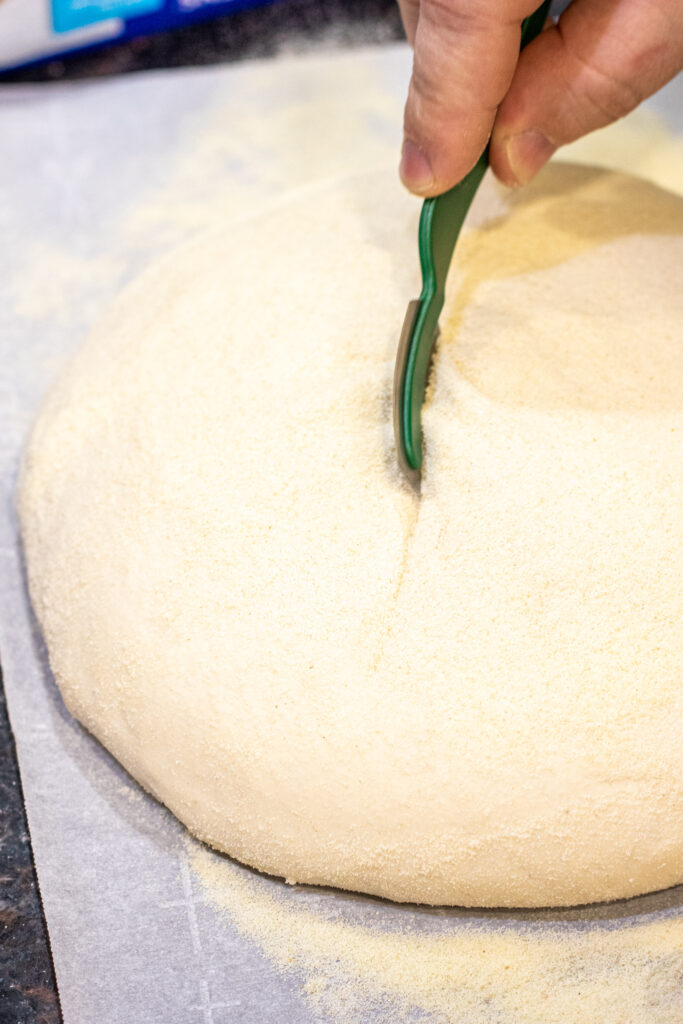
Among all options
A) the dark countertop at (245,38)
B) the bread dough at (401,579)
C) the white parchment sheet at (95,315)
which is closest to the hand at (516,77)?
the bread dough at (401,579)

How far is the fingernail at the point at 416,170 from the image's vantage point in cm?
91

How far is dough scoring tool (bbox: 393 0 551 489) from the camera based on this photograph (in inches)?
34.7

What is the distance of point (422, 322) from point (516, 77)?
33cm

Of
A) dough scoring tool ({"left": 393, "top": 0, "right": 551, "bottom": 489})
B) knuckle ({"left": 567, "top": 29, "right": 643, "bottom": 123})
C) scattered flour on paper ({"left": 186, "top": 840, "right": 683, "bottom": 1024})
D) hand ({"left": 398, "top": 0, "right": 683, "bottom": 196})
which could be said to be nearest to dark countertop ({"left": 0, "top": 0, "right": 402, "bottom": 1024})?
hand ({"left": 398, "top": 0, "right": 683, "bottom": 196})

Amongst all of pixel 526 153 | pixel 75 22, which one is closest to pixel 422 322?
pixel 526 153

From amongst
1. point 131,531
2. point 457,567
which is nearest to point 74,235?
point 131,531

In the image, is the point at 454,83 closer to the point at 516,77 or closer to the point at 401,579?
the point at 516,77

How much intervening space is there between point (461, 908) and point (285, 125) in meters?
1.52

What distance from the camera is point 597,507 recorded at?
0.88 m

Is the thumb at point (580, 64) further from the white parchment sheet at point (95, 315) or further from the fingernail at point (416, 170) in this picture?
the white parchment sheet at point (95, 315)

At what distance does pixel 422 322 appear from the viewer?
2.91ft

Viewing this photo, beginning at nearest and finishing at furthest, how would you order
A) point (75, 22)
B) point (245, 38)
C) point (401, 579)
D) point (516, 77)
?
point (401, 579) < point (516, 77) < point (75, 22) < point (245, 38)

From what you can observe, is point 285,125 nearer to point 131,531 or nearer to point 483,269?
point 483,269

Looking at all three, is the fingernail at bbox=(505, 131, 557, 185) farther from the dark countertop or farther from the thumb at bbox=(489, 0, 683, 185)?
the dark countertop
